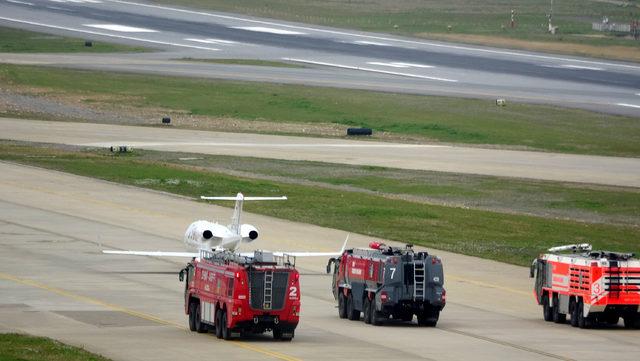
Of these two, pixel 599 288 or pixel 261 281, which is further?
pixel 599 288

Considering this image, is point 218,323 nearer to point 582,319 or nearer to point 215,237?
point 215,237

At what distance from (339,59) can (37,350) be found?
407 ft

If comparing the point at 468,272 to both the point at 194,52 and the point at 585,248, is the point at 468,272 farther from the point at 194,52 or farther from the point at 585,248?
the point at 194,52

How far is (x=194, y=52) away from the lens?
164 m

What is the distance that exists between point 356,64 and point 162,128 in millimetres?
46370

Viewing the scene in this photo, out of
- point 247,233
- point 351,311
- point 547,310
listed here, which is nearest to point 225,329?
point 351,311

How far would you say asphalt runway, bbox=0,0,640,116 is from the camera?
14412cm

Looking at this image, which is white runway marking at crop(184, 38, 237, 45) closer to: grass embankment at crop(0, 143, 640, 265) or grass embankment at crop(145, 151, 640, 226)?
grass embankment at crop(145, 151, 640, 226)

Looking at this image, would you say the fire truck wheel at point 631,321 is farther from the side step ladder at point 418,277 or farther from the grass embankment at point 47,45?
the grass embankment at point 47,45

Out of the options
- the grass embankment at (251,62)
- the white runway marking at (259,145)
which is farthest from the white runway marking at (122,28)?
A: the white runway marking at (259,145)

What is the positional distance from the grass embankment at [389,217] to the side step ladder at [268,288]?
25.3m

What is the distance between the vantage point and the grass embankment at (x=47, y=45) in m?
162

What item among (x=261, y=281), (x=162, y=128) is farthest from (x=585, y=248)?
(x=162, y=128)

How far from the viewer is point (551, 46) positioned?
17975 centimetres
